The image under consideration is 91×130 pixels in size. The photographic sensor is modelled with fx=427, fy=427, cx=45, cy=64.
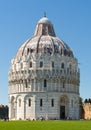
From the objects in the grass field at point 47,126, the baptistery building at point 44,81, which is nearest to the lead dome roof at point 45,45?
the baptistery building at point 44,81

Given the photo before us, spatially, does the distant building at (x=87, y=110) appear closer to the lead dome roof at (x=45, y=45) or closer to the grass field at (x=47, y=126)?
the lead dome roof at (x=45, y=45)

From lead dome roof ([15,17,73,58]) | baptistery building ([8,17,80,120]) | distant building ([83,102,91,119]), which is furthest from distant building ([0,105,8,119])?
lead dome roof ([15,17,73,58])

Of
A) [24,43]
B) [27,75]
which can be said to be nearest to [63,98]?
[27,75]

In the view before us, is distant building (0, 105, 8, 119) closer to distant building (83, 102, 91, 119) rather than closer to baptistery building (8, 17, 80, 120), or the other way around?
baptistery building (8, 17, 80, 120)

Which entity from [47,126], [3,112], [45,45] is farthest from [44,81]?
[47,126]

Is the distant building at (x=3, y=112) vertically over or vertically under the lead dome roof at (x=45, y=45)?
under

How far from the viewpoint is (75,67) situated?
9312 cm

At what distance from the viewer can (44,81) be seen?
87.4m

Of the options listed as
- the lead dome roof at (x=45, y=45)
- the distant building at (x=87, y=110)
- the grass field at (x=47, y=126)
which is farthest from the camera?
the distant building at (x=87, y=110)

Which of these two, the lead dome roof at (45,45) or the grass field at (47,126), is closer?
the grass field at (47,126)

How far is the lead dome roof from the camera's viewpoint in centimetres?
9112

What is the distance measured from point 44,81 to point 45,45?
8402 mm

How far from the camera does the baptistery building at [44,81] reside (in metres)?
87.3

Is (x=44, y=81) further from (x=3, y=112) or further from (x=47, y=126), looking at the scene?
(x=47, y=126)
